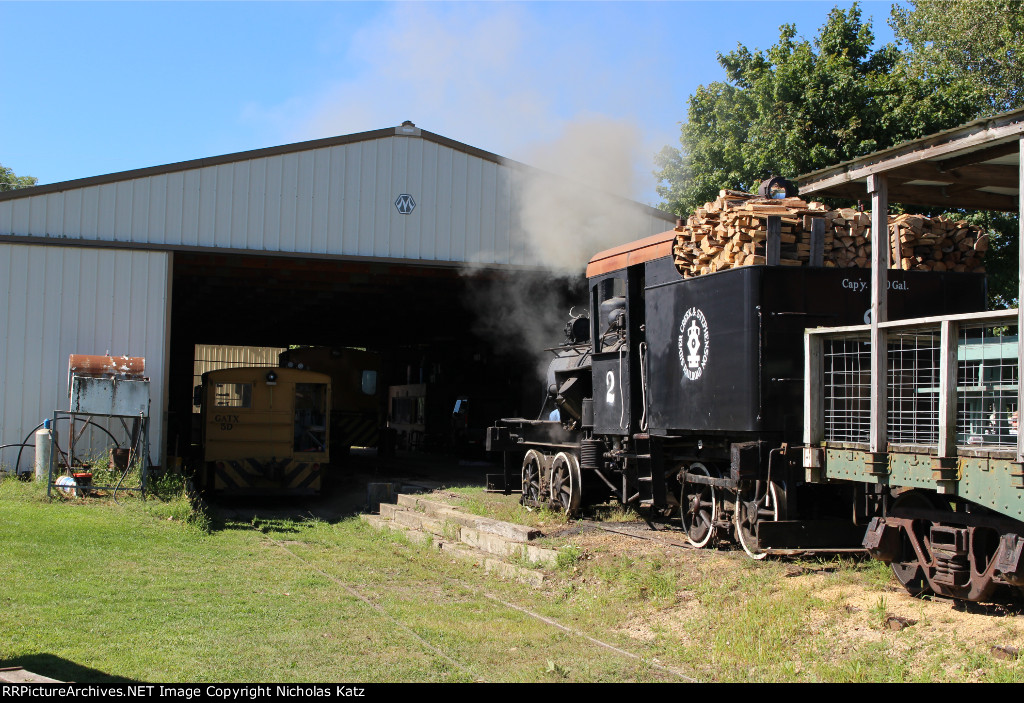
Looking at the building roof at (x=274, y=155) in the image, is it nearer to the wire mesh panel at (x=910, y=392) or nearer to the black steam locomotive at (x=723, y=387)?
the black steam locomotive at (x=723, y=387)

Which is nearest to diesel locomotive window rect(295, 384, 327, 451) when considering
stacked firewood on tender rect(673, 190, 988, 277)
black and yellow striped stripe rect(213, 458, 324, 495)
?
black and yellow striped stripe rect(213, 458, 324, 495)

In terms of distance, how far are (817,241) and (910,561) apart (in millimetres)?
2800

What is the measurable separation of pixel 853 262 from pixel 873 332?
1.77 m

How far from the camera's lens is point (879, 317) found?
6578 mm

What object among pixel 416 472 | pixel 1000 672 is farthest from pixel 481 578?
pixel 416 472

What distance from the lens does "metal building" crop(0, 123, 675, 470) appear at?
14.7m

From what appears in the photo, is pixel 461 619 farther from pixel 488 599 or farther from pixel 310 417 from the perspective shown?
pixel 310 417

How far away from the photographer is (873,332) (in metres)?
6.49

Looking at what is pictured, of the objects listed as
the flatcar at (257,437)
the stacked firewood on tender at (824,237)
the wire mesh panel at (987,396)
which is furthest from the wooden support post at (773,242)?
the flatcar at (257,437)

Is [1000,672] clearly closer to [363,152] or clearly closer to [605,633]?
[605,633]

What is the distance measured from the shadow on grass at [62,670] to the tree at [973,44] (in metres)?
18.8

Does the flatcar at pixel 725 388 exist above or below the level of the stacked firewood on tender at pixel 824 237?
below

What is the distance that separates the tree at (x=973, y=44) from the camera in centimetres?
2095
